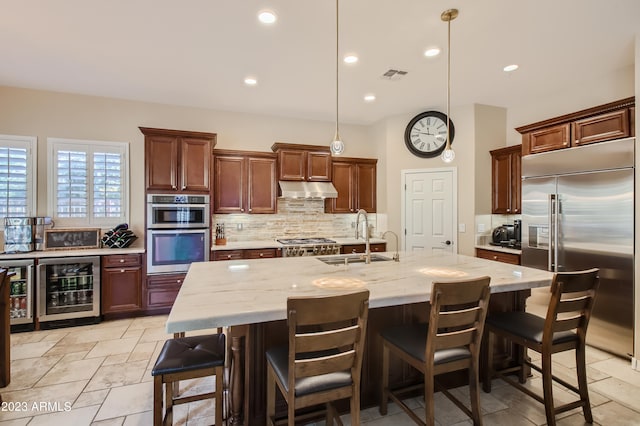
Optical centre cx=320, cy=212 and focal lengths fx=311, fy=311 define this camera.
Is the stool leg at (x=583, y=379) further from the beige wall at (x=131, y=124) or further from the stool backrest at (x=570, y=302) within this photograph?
the beige wall at (x=131, y=124)

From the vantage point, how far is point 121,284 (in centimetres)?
414

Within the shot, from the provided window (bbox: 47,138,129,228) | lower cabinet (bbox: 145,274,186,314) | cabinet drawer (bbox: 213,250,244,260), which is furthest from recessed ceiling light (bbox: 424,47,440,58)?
window (bbox: 47,138,129,228)

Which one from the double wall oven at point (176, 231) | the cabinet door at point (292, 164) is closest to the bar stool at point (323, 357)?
the double wall oven at point (176, 231)

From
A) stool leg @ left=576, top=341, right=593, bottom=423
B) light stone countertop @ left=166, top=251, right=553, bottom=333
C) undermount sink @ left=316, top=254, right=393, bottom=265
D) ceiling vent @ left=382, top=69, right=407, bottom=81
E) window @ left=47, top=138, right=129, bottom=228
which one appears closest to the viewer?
light stone countertop @ left=166, top=251, right=553, bottom=333

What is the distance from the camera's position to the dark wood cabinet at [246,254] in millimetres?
4473

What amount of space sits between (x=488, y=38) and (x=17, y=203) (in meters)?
5.94

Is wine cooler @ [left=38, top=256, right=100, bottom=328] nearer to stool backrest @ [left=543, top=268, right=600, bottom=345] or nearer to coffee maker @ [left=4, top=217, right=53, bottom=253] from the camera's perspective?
coffee maker @ [left=4, top=217, right=53, bottom=253]

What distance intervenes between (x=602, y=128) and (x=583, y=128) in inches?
7.2

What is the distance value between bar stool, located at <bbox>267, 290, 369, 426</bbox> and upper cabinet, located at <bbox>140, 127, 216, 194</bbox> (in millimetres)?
3393

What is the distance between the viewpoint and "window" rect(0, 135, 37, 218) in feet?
13.5

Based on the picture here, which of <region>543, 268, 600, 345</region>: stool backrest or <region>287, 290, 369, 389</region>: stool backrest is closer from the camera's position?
<region>287, 290, 369, 389</region>: stool backrest

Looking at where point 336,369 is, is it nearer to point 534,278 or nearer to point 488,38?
point 534,278

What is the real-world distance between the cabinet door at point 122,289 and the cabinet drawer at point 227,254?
3.25 feet

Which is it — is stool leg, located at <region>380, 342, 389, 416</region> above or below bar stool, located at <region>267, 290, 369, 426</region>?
below
